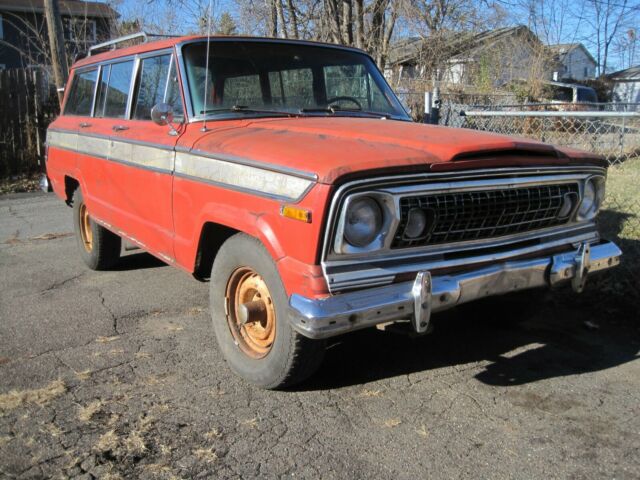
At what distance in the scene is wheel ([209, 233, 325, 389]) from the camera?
2916 mm

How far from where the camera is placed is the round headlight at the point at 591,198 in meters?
3.58

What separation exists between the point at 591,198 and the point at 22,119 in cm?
1184

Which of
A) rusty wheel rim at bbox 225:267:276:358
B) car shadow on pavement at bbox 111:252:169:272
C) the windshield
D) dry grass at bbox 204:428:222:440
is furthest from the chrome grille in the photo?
car shadow on pavement at bbox 111:252:169:272

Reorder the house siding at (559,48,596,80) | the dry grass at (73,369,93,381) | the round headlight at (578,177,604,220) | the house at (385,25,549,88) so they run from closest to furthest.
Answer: the dry grass at (73,369,93,381) → the round headlight at (578,177,604,220) → the house at (385,25,549,88) → the house siding at (559,48,596,80)

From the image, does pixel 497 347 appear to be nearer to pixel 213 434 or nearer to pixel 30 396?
pixel 213 434

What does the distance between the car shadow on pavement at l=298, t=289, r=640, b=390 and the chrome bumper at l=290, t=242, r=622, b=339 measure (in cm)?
45

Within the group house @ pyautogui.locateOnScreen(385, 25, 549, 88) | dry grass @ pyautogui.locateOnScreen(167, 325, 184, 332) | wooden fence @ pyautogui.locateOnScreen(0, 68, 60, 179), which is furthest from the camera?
house @ pyautogui.locateOnScreen(385, 25, 549, 88)

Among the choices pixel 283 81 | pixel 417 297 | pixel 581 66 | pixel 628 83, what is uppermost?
pixel 581 66

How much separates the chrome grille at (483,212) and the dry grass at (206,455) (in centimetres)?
124

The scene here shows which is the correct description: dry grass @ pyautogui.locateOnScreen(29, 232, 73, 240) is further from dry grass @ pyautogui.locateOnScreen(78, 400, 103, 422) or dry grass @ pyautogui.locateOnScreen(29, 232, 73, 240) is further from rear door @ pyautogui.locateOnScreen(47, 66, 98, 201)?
dry grass @ pyautogui.locateOnScreen(78, 400, 103, 422)

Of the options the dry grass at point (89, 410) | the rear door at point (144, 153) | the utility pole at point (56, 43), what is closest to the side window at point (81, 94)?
the rear door at point (144, 153)

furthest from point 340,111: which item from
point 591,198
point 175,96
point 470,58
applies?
point 470,58

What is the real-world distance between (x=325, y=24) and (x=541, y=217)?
32.5ft

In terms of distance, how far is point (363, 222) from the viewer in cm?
269
